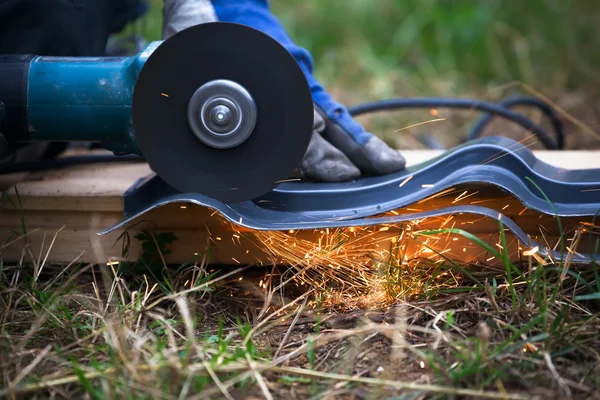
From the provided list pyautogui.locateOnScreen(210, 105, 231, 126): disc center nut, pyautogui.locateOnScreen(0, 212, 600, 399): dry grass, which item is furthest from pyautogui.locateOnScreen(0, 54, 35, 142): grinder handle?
pyautogui.locateOnScreen(210, 105, 231, 126): disc center nut

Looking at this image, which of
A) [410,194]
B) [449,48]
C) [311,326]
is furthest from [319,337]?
[449,48]

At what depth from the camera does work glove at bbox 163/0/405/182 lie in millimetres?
1562

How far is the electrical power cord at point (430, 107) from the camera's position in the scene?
1786 mm

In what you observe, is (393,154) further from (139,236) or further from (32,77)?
(32,77)

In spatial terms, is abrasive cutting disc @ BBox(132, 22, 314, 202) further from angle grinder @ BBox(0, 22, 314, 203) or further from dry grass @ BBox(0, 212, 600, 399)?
dry grass @ BBox(0, 212, 600, 399)

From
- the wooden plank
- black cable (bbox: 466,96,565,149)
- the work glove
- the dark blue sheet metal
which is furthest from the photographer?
black cable (bbox: 466,96,565,149)

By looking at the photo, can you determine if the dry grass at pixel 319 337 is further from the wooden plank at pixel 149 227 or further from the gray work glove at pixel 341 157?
the gray work glove at pixel 341 157

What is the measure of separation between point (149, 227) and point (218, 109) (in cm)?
39

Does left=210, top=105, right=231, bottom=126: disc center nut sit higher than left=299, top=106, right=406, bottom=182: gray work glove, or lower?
higher

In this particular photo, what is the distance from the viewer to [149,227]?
4.96 ft

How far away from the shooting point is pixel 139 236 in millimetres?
1496

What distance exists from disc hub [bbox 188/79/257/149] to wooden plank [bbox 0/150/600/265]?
0.64ft

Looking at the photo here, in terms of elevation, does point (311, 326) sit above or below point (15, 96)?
below

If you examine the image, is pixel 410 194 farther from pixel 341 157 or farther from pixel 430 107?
pixel 430 107
